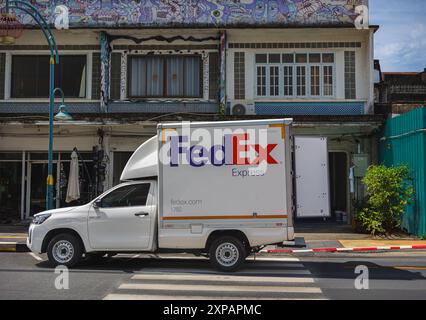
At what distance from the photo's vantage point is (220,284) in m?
8.42

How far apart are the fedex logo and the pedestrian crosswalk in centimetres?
217

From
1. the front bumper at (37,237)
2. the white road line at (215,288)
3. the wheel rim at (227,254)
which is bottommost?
the white road line at (215,288)

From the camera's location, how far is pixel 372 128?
17.3 metres

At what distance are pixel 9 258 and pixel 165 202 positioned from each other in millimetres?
4520

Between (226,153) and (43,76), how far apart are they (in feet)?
37.9

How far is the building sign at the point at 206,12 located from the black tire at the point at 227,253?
10.0 m

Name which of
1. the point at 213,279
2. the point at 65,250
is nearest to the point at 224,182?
the point at 213,279

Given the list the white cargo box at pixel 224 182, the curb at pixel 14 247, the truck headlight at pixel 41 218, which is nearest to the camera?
the white cargo box at pixel 224 182

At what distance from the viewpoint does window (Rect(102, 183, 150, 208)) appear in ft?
32.6

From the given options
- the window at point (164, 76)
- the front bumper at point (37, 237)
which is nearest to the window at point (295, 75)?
the window at point (164, 76)

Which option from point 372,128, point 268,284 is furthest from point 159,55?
point 268,284

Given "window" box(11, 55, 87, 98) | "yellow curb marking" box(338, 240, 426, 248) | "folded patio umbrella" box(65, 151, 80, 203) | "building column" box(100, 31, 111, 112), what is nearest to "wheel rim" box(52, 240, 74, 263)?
"folded patio umbrella" box(65, 151, 80, 203)

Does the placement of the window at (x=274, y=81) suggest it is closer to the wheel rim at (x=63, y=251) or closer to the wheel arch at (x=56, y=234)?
the wheel arch at (x=56, y=234)

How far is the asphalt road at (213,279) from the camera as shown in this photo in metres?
7.59
